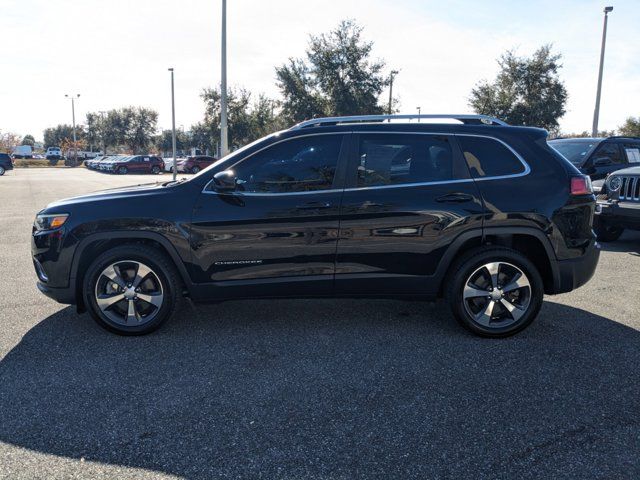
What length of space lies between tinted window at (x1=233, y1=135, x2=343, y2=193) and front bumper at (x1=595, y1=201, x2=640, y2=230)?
5.59m

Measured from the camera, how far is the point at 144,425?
2984 millimetres

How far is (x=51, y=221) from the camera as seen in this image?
436cm

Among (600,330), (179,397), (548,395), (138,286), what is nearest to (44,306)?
(138,286)

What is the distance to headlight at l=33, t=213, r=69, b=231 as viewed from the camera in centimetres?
432

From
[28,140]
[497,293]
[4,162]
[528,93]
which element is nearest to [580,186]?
[497,293]

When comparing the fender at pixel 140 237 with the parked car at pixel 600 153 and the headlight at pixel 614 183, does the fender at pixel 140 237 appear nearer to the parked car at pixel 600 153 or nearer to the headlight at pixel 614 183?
the headlight at pixel 614 183

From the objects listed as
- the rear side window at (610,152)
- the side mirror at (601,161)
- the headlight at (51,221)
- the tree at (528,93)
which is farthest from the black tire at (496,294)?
the tree at (528,93)

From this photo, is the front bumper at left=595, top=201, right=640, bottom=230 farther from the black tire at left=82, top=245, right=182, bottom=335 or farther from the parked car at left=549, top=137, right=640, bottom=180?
the black tire at left=82, top=245, right=182, bottom=335

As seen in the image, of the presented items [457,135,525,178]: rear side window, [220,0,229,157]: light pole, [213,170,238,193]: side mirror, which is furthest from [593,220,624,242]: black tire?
[220,0,229,157]: light pole

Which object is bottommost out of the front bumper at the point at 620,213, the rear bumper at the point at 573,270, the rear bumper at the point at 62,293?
the rear bumper at the point at 62,293

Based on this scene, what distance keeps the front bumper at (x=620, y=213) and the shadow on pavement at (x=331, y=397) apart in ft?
12.0

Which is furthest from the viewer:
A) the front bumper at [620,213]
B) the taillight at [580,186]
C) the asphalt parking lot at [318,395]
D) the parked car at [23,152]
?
the parked car at [23,152]

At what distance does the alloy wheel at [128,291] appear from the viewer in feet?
14.1

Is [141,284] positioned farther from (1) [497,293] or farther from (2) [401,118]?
(1) [497,293]
